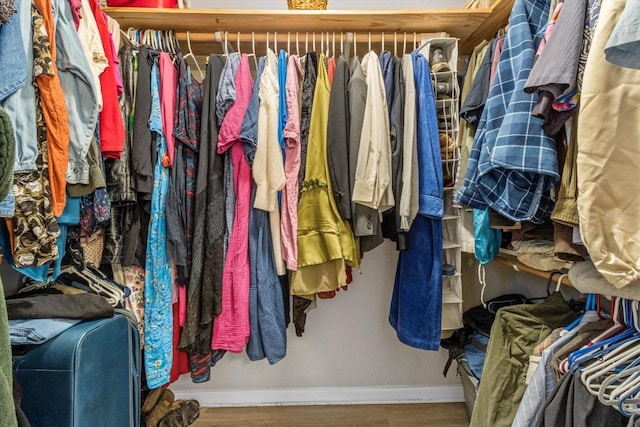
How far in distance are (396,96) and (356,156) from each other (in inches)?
11.3

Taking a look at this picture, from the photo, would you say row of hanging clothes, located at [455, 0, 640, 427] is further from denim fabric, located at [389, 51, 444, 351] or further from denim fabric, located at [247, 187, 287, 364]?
denim fabric, located at [247, 187, 287, 364]

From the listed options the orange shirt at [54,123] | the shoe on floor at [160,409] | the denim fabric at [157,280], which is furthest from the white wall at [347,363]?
the orange shirt at [54,123]

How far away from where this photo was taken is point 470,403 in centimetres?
167

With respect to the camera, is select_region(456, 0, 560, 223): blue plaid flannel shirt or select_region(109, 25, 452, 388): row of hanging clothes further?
select_region(109, 25, 452, 388): row of hanging clothes

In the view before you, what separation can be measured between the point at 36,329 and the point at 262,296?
2.28 feet

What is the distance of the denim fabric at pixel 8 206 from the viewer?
83 centimetres

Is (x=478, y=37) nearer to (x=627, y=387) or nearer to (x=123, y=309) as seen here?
(x=627, y=387)

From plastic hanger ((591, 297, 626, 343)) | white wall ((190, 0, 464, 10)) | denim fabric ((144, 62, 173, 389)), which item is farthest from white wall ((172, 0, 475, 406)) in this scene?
plastic hanger ((591, 297, 626, 343))

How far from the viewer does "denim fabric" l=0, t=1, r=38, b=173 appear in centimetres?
86

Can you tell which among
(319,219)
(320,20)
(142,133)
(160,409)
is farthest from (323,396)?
(320,20)

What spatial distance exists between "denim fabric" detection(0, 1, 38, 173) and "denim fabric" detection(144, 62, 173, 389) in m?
0.44

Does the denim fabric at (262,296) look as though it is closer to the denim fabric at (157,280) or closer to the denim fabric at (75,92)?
the denim fabric at (157,280)

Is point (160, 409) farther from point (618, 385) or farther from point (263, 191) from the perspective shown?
point (618, 385)

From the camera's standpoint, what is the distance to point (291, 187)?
55.0 inches
